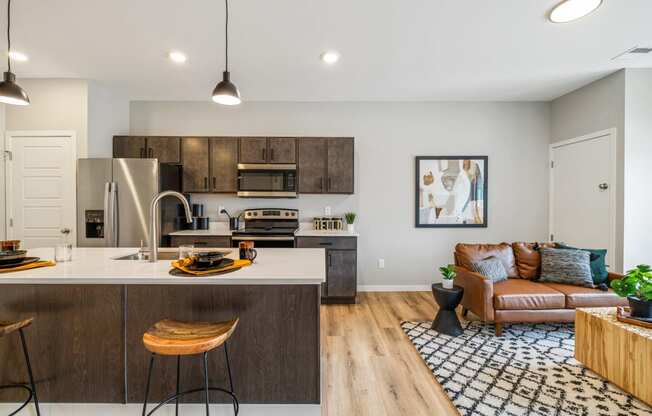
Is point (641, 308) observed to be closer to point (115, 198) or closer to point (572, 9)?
point (572, 9)

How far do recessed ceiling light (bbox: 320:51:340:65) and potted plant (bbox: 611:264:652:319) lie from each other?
2969mm

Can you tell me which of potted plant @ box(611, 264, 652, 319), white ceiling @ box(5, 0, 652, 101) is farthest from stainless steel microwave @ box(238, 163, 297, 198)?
potted plant @ box(611, 264, 652, 319)

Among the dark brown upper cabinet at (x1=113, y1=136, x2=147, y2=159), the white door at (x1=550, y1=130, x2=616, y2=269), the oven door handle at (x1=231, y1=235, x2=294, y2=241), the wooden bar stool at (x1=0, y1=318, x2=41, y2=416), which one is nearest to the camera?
the wooden bar stool at (x1=0, y1=318, x2=41, y2=416)

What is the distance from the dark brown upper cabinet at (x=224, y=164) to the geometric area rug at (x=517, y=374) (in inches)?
111

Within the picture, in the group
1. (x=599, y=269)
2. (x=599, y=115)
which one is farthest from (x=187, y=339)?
(x=599, y=115)

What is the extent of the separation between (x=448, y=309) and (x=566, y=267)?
1.29m

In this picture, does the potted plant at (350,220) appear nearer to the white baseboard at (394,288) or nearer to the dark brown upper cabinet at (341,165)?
the dark brown upper cabinet at (341,165)

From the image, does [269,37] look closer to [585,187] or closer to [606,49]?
[606,49]

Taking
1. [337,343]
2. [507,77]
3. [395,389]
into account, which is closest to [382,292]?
[337,343]

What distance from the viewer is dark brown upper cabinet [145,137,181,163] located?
4098mm

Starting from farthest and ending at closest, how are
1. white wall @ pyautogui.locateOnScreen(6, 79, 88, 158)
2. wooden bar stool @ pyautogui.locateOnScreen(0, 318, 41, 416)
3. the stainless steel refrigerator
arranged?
white wall @ pyautogui.locateOnScreen(6, 79, 88, 158) < the stainless steel refrigerator < wooden bar stool @ pyautogui.locateOnScreen(0, 318, 41, 416)

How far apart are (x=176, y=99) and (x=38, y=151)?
1.71m

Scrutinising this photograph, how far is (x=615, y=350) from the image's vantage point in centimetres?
211

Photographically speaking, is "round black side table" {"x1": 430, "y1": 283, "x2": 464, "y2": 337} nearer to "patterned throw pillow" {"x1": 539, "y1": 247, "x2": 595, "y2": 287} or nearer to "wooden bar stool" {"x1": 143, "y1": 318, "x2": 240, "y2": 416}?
"patterned throw pillow" {"x1": 539, "y1": 247, "x2": 595, "y2": 287}
